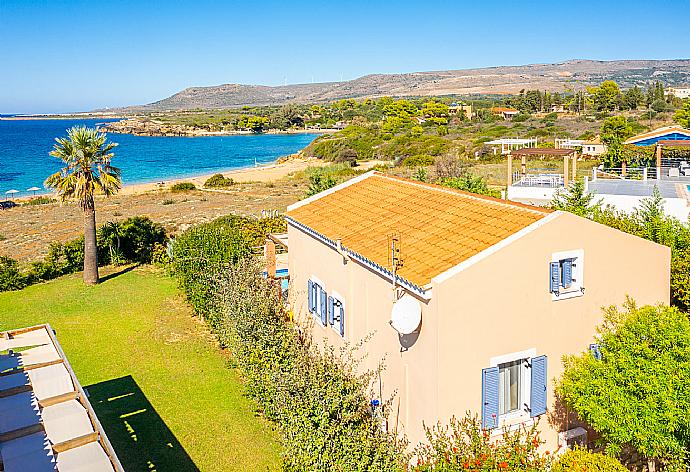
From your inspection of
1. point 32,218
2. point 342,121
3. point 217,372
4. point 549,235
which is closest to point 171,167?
point 32,218

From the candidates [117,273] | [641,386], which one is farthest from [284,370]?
[117,273]

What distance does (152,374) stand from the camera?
13.8 meters

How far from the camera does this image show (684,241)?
12039 mm

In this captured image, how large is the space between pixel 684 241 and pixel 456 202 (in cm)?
470

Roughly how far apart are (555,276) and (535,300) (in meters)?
0.48

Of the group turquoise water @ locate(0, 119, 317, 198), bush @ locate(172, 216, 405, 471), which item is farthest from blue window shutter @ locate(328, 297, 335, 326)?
turquoise water @ locate(0, 119, 317, 198)

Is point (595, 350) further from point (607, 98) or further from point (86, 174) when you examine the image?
point (607, 98)

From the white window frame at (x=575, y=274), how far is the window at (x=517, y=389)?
101cm

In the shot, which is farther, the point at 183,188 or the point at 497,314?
the point at 183,188

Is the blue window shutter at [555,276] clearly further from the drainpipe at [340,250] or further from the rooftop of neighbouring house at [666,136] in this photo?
the rooftop of neighbouring house at [666,136]

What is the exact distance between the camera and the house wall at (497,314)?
28.2 feet

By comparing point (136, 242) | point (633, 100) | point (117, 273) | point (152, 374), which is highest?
point (633, 100)

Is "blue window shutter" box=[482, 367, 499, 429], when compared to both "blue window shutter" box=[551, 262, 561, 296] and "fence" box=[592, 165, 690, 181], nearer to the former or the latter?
"blue window shutter" box=[551, 262, 561, 296]

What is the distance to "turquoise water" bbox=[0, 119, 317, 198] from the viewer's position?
7525 cm
